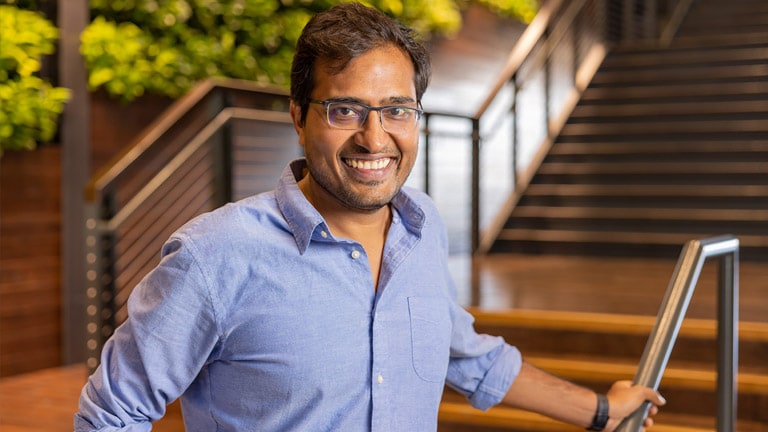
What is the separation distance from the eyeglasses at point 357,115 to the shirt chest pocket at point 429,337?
27 centimetres

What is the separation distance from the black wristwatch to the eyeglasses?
0.67 metres

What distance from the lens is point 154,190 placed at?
3938 mm

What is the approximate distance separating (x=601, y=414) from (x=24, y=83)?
373 cm

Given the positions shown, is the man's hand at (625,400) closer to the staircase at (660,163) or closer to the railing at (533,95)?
the railing at (533,95)

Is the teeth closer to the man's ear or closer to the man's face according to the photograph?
the man's face

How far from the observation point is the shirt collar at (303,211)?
142 cm

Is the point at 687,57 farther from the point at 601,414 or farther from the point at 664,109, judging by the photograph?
the point at 601,414

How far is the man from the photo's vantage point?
1.34 m

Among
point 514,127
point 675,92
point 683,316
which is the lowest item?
point 683,316

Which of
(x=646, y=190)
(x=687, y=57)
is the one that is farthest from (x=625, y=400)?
(x=687, y=57)

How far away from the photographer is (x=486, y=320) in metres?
4.02

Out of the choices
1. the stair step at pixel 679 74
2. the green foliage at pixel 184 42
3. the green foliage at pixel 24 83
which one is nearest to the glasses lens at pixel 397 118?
the green foliage at pixel 24 83

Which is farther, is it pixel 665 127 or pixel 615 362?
pixel 665 127

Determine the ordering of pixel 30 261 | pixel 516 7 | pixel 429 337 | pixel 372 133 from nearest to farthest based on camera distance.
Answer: pixel 372 133 < pixel 429 337 < pixel 30 261 < pixel 516 7
